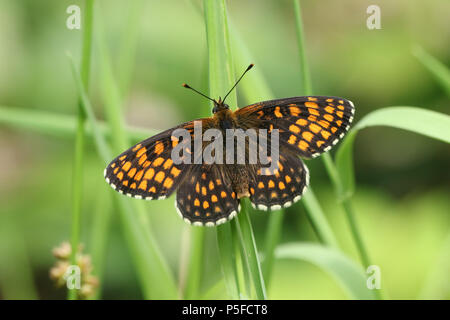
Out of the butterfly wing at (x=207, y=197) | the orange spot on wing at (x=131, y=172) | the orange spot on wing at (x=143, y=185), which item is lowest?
the butterfly wing at (x=207, y=197)

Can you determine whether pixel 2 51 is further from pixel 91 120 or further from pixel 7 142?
pixel 91 120

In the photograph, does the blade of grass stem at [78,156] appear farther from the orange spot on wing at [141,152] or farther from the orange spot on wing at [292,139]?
the orange spot on wing at [292,139]

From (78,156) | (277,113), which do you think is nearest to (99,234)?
(78,156)

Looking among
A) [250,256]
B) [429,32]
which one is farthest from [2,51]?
[429,32]

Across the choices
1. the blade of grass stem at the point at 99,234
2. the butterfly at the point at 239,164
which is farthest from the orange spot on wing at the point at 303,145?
the blade of grass stem at the point at 99,234

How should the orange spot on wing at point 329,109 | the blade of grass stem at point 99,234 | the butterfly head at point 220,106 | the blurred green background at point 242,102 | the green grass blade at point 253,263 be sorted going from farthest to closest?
the blurred green background at point 242,102
the blade of grass stem at point 99,234
the orange spot on wing at point 329,109
the butterfly head at point 220,106
the green grass blade at point 253,263

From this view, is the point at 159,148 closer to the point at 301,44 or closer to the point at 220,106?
the point at 220,106

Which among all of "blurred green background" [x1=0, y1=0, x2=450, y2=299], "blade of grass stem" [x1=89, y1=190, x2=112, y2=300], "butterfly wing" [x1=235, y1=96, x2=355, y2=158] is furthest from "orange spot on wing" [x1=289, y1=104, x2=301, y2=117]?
"blurred green background" [x1=0, y1=0, x2=450, y2=299]
